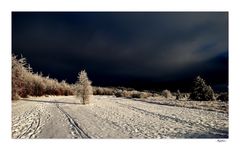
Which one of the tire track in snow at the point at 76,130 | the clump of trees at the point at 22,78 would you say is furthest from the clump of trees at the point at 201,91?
the clump of trees at the point at 22,78

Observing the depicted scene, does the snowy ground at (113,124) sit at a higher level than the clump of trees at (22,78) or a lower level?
lower

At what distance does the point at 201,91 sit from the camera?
9.87 meters

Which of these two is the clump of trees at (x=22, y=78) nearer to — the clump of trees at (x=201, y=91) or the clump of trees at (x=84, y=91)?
the clump of trees at (x=84, y=91)

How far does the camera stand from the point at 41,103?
35.3 feet

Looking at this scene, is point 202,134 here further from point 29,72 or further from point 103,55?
point 29,72

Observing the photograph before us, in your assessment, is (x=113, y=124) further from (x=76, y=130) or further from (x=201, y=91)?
(x=201, y=91)

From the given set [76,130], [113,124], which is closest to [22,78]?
[76,130]

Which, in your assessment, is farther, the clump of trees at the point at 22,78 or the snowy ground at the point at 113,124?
the clump of trees at the point at 22,78

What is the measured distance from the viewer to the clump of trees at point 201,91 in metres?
8.47

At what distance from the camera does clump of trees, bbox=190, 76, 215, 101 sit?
27.8 ft

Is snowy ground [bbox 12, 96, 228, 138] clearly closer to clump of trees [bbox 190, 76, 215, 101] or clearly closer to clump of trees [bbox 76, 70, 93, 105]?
clump of trees [bbox 190, 76, 215, 101]

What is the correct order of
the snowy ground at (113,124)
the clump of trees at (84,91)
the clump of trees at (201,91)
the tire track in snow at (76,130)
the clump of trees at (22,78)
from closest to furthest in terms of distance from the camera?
the tire track in snow at (76,130) → the snowy ground at (113,124) → the clump of trees at (22,78) → the clump of trees at (201,91) → the clump of trees at (84,91)

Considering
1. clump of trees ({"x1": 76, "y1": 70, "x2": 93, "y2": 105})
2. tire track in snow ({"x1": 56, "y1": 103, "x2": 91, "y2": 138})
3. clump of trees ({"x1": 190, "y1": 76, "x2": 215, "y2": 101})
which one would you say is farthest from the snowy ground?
clump of trees ({"x1": 76, "y1": 70, "x2": 93, "y2": 105})
